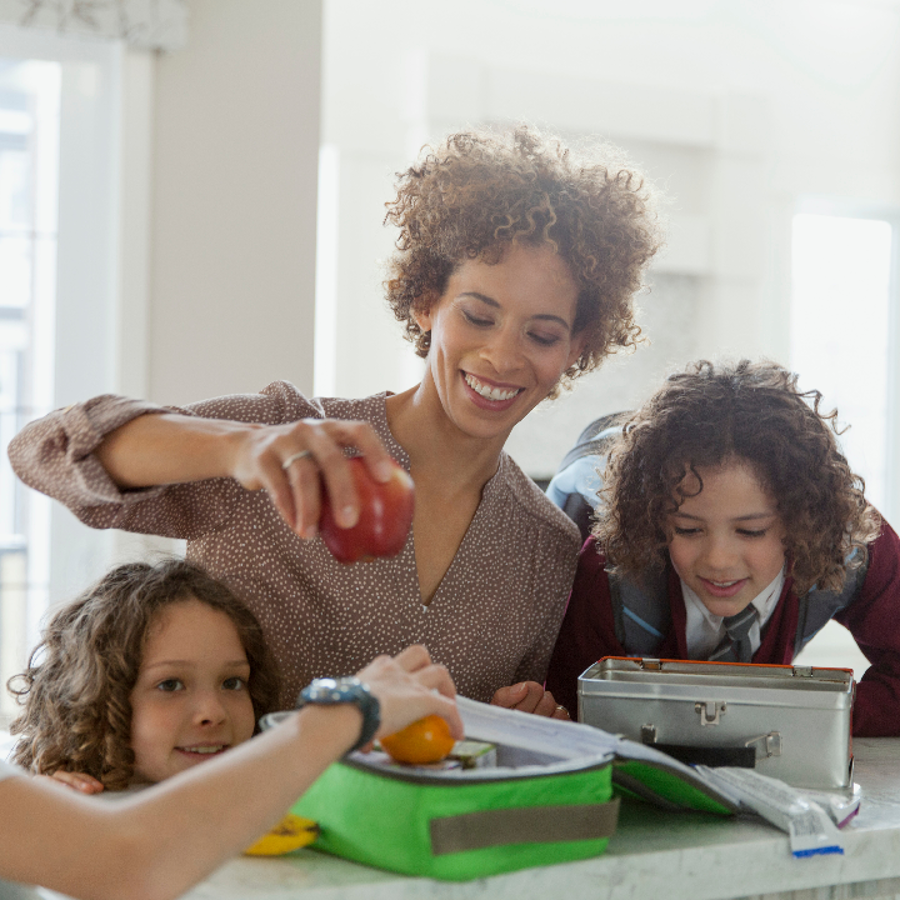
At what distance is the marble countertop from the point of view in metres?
0.81

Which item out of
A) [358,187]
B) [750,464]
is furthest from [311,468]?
[358,187]

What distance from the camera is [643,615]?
1.54m

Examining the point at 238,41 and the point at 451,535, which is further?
the point at 238,41

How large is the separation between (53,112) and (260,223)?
0.59 meters

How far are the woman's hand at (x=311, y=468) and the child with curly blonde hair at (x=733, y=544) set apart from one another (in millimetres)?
675

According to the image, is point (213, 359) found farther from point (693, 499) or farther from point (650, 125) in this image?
point (650, 125)

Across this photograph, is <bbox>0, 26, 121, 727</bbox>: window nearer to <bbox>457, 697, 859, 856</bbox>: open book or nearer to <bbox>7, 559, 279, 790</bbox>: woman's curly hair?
<bbox>7, 559, 279, 790</bbox>: woman's curly hair

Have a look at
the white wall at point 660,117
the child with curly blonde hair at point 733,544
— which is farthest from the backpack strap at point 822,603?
the white wall at point 660,117

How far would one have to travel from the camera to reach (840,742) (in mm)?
1080

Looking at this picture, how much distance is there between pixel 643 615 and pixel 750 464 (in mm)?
258

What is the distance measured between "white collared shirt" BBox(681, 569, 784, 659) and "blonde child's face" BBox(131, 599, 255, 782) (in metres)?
0.63

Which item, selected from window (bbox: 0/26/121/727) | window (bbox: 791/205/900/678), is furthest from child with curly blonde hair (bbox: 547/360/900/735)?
window (bbox: 791/205/900/678)

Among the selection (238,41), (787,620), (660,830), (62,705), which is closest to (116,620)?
(62,705)

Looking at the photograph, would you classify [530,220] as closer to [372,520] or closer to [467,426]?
[467,426]
